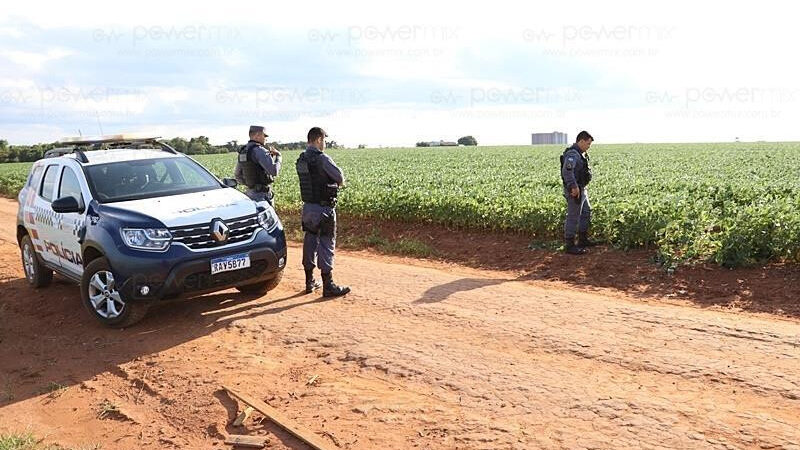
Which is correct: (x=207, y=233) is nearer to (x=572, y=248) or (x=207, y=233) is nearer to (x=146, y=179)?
(x=146, y=179)

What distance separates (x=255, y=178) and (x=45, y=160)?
301 centimetres

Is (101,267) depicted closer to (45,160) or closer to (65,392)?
(65,392)

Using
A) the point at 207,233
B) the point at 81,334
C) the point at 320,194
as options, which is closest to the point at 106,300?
the point at 81,334

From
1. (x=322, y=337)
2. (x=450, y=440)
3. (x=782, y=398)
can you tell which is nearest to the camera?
(x=450, y=440)

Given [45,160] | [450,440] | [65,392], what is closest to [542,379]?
[450,440]

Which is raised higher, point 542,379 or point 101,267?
point 101,267

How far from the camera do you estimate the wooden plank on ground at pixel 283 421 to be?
179 inches

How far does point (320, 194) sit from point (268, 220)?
724 mm

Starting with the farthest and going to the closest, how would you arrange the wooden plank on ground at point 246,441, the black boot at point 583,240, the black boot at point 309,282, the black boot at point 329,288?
the black boot at point 583,240 → the black boot at point 309,282 → the black boot at point 329,288 → the wooden plank on ground at point 246,441

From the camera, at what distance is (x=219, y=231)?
730 centimetres

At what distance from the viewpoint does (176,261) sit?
7.01 metres

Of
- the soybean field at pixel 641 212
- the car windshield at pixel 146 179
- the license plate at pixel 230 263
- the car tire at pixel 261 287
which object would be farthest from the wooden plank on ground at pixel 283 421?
the soybean field at pixel 641 212

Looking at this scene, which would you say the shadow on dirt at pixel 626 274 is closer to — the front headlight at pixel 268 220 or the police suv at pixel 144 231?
the front headlight at pixel 268 220

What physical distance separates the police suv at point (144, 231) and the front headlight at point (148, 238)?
1cm
